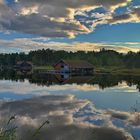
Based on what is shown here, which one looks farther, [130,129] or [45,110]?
[45,110]

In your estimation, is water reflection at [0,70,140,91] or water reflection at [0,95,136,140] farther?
water reflection at [0,70,140,91]

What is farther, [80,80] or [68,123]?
[80,80]

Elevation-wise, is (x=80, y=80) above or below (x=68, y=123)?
above

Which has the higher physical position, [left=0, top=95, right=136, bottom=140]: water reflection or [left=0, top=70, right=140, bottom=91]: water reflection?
[left=0, top=70, right=140, bottom=91]: water reflection

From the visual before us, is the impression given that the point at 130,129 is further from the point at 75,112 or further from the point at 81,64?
the point at 81,64

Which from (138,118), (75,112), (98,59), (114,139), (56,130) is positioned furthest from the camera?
(98,59)

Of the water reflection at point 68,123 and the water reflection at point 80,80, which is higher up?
the water reflection at point 80,80

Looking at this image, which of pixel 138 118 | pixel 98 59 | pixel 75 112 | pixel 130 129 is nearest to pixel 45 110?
pixel 75 112

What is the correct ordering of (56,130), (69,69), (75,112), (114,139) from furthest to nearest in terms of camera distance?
(69,69)
(75,112)
(56,130)
(114,139)

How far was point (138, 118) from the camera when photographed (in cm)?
2323

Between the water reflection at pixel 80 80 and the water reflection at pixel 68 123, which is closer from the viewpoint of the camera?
the water reflection at pixel 68 123

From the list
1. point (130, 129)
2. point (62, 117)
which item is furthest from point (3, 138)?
point (62, 117)

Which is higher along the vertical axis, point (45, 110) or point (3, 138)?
point (3, 138)

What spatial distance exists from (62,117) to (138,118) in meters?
A: 4.77
